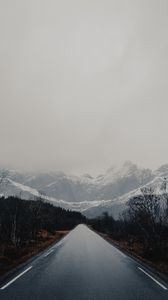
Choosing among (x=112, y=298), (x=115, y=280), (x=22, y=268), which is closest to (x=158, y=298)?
(x=112, y=298)

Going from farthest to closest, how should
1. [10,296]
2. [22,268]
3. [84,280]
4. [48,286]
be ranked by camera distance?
1. [22,268]
2. [84,280]
3. [48,286]
4. [10,296]

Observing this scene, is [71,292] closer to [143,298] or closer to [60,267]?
[143,298]

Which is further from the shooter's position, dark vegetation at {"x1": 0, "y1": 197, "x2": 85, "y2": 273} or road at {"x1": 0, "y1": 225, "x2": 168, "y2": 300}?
dark vegetation at {"x1": 0, "y1": 197, "x2": 85, "y2": 273}

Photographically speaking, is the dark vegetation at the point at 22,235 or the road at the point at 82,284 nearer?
the road at the point at 82,284

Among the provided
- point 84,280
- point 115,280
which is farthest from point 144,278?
point 84,280

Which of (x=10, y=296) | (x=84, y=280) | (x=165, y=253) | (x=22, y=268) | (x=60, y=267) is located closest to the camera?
(x=10, y=296)

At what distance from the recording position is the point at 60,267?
666 inches

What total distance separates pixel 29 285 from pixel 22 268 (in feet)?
14.1

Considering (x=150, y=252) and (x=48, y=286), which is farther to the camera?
(x=150, y=252)

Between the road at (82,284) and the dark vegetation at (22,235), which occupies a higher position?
the dark vegetation at (22,235)

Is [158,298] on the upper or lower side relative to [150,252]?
lower

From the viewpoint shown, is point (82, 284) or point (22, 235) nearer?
point (82, 284)

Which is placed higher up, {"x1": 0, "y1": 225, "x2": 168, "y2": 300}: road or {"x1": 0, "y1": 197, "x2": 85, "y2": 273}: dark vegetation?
{"x1": 0, "y1": 197, "x2": 85, "y2": 273}: dark vegetation

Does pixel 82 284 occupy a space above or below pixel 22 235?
below
